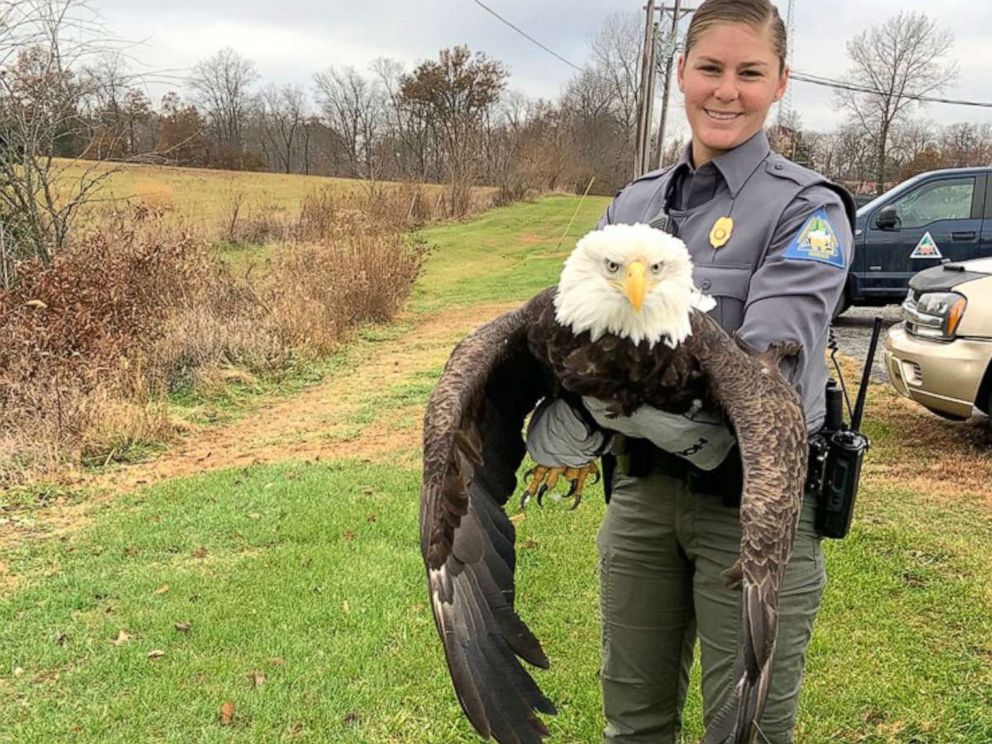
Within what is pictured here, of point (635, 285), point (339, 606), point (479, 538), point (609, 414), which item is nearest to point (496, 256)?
point (339, 606)

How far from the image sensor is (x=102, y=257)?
10.2 meters

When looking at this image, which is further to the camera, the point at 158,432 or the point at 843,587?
the point at 158,432

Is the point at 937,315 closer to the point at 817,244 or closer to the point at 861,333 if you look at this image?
the point at 817,244

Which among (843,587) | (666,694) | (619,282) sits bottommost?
(843,587)

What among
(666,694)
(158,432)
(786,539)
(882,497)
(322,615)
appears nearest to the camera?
(786,539)

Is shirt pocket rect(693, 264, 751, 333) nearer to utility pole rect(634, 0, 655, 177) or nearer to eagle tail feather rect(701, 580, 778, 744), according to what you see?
eagle tail feather rect(701, 580, 778, 744)

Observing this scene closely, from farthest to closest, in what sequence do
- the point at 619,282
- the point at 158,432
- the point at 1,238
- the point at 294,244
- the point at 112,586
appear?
the point at 294,244 < the point at 1,238 < the point at 158,432 < the point at 112,586 < the point at 619,282

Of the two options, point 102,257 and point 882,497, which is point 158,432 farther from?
point 882,497

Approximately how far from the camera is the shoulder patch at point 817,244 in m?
2.21

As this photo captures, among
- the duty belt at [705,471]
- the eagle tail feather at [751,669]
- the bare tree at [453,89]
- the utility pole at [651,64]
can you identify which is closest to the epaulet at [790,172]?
the duty belt at [705,471]

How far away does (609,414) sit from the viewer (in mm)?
2398

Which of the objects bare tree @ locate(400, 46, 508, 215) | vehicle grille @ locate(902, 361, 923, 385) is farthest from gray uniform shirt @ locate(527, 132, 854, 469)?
bare tree @ locate(400, 46, 508, 215)

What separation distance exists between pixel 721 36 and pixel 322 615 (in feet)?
11.9

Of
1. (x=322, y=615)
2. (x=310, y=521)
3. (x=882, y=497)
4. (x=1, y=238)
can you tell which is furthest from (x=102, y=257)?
(x=882, y=497)
